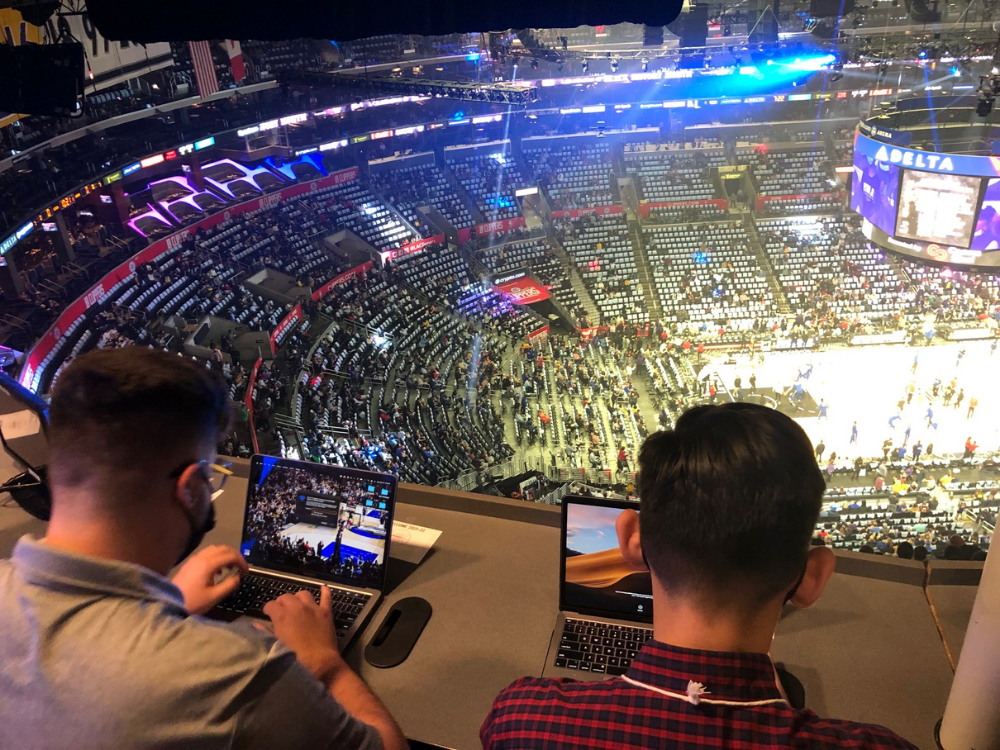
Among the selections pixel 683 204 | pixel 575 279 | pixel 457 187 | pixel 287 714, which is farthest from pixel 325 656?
pixel 683 204

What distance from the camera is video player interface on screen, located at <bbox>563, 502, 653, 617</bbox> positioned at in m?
1.61

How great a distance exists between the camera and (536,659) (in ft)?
5.03

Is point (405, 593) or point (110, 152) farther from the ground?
point (110, 152)

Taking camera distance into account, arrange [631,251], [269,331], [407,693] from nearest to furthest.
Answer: [407,693] < [269,331] < [631,251]

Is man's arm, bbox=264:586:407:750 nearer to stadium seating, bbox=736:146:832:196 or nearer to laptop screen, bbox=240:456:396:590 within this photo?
laptop screen, bbox=240:456:396:590

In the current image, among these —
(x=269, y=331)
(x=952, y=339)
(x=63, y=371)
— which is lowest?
(x=952, y=339)

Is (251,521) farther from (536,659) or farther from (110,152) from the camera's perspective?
(110,152)

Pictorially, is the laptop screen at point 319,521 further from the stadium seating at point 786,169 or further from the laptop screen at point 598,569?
the stadium seating at point 786,169

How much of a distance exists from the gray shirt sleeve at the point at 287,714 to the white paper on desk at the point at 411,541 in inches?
36.2

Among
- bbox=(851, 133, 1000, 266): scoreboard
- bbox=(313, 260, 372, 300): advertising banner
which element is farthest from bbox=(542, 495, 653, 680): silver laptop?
bbox=(851, 133, 1000, 266): scoreboard

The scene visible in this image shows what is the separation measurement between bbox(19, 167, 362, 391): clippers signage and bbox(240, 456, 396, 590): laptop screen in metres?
3.77

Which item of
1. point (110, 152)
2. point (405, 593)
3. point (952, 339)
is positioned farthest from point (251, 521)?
point (952, 339)

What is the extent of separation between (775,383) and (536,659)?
1133 centimetres

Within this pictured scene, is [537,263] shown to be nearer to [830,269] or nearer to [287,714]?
[830,269]
